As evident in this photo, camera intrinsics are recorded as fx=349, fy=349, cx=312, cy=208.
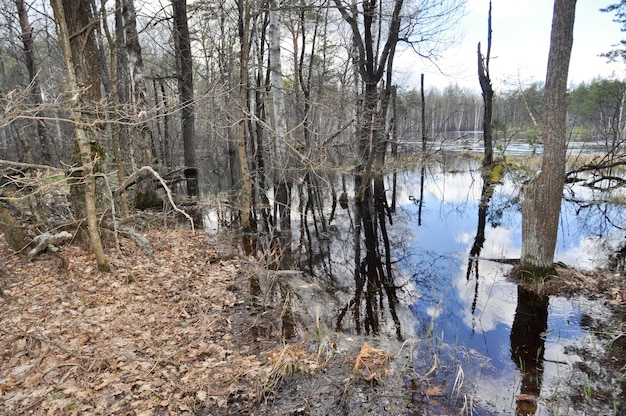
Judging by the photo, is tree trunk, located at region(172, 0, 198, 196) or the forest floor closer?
the forest floor

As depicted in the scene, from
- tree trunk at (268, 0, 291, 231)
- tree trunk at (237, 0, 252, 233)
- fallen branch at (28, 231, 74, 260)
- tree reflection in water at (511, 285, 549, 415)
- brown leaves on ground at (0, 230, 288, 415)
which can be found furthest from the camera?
tree trunk at (268, 0, 291, 231)

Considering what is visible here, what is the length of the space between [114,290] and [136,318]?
0.78 metres

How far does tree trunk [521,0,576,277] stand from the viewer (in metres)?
6.00

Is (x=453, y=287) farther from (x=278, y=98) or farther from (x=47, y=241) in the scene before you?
(x=278, y=98)

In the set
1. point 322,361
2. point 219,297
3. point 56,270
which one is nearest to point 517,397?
point 322,361

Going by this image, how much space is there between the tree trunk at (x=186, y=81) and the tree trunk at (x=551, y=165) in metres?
9.66

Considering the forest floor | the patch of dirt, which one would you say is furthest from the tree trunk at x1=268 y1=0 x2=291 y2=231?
the patch of dirt

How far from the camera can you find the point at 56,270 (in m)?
5.57

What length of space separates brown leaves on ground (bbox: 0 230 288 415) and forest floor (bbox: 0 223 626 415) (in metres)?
0.01

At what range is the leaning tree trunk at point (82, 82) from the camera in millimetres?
4520

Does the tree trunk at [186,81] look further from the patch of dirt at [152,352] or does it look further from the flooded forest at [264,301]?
the patch of dirt at [152,352]

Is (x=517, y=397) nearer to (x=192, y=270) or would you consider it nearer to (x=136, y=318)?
(x=136, y=318)

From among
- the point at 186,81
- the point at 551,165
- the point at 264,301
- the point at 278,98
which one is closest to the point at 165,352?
the point at 264,301

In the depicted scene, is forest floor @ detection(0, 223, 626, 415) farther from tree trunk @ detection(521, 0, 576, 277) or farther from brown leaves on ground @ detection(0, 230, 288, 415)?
tree trunk @ detection(521, 0, 576, 277)
